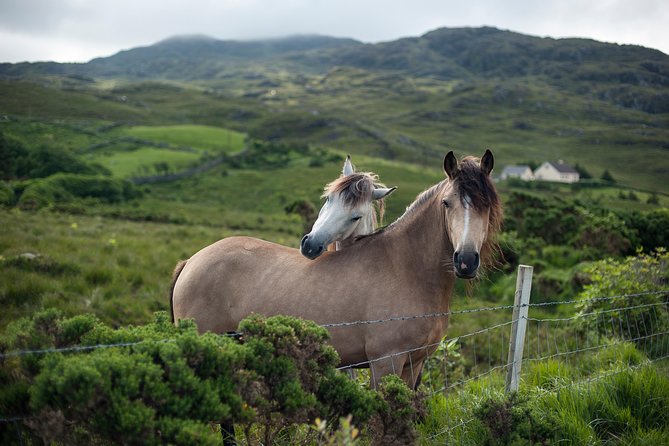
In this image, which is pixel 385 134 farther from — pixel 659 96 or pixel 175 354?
pixel 175 354

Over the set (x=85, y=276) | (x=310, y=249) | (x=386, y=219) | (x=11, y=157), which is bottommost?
(x=386, y=219)

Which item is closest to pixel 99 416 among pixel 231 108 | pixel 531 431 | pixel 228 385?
pixel 228 385

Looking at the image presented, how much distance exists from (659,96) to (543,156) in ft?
141

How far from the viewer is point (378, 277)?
3.96 metres

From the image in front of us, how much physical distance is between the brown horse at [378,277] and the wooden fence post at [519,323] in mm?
431

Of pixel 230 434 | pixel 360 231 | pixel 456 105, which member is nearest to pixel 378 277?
pixel 360 231

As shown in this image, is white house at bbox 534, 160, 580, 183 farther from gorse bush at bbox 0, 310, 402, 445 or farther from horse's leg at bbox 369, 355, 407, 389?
gorse bush at bbox 0, 310, 402, 445

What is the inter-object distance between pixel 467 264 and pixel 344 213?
1.49 metres

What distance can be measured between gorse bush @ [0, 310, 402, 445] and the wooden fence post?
5.46 ft

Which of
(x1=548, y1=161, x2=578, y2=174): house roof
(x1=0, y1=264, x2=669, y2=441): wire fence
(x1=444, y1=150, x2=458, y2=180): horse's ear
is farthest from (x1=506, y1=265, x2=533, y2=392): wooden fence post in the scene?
(x1=548, y1=161, x2=578, y2=174): house roof

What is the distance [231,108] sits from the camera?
11894 centimetres

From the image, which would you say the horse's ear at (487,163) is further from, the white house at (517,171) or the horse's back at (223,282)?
the white house at (517,171)

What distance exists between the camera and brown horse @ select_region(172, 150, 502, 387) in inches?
147

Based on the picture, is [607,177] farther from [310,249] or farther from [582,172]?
[310,249]
